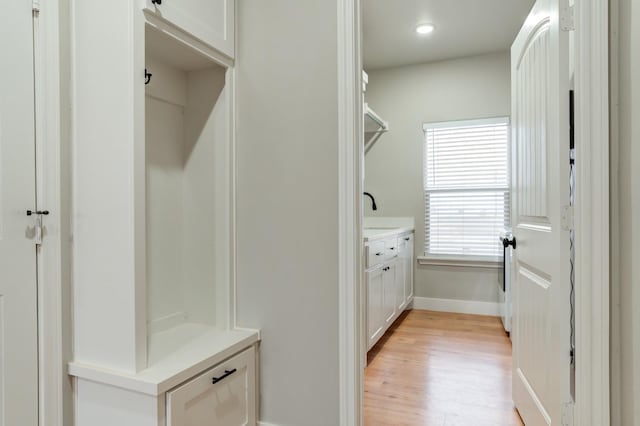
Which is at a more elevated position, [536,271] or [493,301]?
[536,271]

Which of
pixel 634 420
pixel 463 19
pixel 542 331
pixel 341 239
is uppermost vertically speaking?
pixel 463 19

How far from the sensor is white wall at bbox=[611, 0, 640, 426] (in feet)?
4.29

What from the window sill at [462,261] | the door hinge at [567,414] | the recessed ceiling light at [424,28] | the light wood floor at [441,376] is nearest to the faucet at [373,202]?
the window sill at [462,261]

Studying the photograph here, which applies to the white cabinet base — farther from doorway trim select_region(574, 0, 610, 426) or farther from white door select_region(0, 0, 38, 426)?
doorway trim select_region(574, 0, 610, 426)

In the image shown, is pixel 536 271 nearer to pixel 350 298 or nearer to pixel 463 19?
pixel 350 298

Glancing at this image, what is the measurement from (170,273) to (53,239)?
592 millimetres

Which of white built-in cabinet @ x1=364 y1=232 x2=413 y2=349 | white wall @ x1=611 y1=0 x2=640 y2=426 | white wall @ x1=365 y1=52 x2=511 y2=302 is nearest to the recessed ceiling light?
white wall @ x1=365 y1=52 x2=511 y2=302

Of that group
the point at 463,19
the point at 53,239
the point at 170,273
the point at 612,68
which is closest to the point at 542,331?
the point at 612,68

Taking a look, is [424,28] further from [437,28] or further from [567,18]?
[567,18]

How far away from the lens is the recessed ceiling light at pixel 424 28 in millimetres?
3465

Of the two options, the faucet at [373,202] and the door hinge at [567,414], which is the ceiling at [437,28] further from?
the door hinge at [567,414]

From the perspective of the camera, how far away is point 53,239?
4.91 ft

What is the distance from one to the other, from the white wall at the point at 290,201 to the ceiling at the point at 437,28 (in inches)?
60.7

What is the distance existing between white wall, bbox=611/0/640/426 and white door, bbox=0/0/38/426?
82.7 inches
